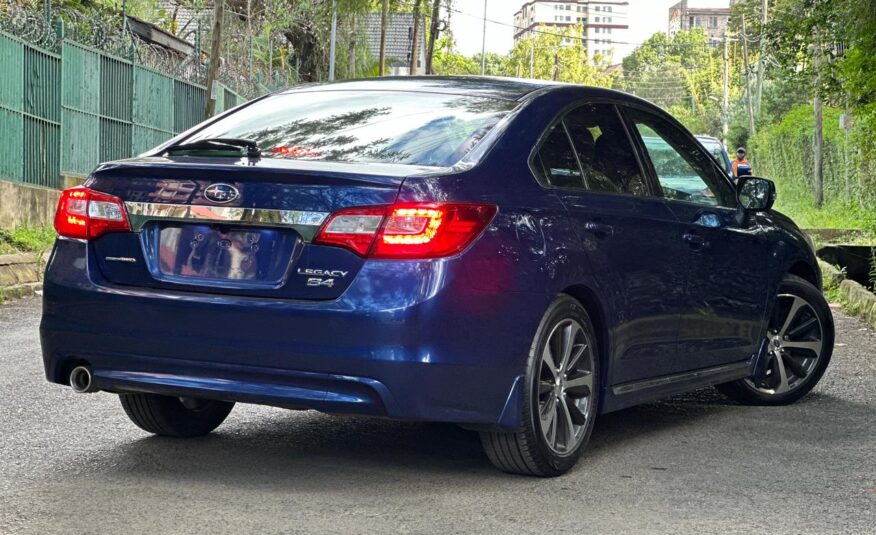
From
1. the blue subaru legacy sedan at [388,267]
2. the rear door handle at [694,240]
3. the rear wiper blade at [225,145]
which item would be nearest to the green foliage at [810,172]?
the rear door handle at [694,240]

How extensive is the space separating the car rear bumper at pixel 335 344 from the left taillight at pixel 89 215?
0.18 m

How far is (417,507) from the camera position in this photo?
4973 mm

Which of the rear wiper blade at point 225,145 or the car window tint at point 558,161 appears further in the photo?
the car window tint at point 558,161

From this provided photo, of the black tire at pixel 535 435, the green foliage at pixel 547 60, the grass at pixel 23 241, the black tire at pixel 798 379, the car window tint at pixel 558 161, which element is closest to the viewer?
the black tire at pixel 535 435

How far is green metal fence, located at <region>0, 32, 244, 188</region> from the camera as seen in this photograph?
17250mm

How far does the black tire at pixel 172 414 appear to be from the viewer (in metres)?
6.08

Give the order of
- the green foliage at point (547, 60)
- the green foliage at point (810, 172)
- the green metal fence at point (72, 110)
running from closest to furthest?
1. the green metal fence at point (72, 110)
2. the green foliage at point (810, 172)
3. the green foliage at point (547, 60)

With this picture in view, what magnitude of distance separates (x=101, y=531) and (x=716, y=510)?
2155mm

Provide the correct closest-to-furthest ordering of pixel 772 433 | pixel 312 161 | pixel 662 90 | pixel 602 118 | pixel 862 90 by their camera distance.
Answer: pixel 312 161
pixel 602 118
pixel 772 433
pixel 862 90
pixel 662 90

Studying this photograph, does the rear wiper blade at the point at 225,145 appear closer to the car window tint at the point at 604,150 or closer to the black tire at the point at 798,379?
the car window tint at the point at 604,150

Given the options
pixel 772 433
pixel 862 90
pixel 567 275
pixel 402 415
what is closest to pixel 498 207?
pixel 567 275

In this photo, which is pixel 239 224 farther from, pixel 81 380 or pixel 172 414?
pixel 172 414

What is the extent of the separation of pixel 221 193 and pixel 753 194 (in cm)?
326

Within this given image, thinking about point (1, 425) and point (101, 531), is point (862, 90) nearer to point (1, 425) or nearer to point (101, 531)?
point (1, 425)
